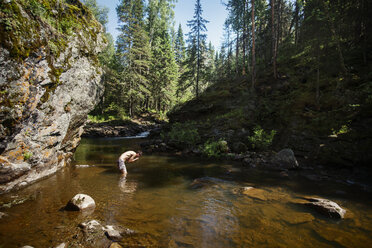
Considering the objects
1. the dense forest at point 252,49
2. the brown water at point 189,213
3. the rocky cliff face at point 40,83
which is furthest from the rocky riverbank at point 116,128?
the brown water at point 189,213

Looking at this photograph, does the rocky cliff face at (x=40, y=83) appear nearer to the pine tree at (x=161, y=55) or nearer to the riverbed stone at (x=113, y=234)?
the riverbed stone at (x=113, y=234)

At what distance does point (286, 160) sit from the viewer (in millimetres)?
9750

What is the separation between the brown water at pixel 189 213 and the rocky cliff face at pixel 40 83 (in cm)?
93

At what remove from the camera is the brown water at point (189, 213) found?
11.6ft

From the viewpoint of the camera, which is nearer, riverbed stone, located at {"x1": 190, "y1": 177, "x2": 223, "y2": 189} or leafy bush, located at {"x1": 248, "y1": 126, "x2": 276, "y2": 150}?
riverbed stone, located at {"x1": 190, "y1": 177, "x2": 223, "y2": 189}

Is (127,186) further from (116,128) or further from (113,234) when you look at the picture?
(116,128)

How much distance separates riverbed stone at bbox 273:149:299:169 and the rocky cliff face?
1000 centimetres

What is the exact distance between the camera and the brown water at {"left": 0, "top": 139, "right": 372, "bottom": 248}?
3.54 meters

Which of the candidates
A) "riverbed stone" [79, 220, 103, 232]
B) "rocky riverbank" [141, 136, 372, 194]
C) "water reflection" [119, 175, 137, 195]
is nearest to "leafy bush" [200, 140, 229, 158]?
"rocky riverbank" [141, 136, 372, 194]

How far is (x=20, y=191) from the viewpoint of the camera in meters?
5.32

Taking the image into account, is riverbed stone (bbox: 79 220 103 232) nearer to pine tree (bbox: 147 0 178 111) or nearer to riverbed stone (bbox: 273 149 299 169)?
riverbed stone (bbox: 273 149 299 169)

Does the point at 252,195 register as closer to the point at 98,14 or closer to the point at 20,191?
the point at 20,191

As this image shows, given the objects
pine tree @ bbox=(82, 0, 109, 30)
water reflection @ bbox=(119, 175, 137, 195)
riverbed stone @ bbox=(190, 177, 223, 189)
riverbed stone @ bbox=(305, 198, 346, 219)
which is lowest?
riverbed stone @ bbox=(190, 177, 223, 189)

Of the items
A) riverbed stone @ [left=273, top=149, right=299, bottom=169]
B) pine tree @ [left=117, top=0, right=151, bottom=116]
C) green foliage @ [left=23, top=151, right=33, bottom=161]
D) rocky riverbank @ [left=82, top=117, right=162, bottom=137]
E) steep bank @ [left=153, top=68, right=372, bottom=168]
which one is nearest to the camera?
green foliage @ [left=23, top=151, right=33, bottom=161]
